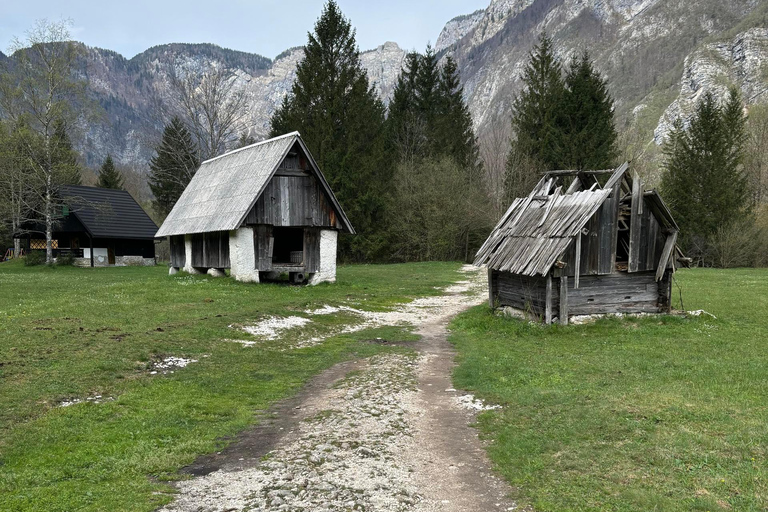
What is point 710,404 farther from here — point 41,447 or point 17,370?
point 17,370

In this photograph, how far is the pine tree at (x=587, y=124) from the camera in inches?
2016

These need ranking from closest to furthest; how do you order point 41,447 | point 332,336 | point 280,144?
point 41,447, point 332,336, point 280,144

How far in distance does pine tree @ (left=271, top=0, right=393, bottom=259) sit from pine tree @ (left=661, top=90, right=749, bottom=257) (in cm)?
2800

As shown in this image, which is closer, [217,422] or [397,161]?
[217,422]

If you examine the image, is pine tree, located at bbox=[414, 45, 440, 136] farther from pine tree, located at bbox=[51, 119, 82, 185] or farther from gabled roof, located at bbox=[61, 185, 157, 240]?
pine tree, located at bbox=[51, 119, 82, 185]

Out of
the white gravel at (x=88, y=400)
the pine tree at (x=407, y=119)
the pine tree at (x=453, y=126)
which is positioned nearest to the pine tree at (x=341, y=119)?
the pine tree at (x=407, y=119)

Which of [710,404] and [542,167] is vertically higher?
[542,167]

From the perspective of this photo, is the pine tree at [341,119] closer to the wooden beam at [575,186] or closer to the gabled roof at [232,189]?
the gabled roof at [232,189]

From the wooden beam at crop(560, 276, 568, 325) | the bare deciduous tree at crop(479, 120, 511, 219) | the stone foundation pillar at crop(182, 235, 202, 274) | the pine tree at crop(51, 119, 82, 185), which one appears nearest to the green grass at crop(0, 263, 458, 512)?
the wooden beam at crop(560, 276, 568, 325)

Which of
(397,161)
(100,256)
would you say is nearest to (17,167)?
(100,256)

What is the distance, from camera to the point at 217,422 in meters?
8.98

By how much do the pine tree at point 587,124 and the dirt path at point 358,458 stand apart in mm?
45229

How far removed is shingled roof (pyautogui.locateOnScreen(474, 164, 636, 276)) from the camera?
56.2ft

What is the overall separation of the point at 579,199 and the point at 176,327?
14.2 m
